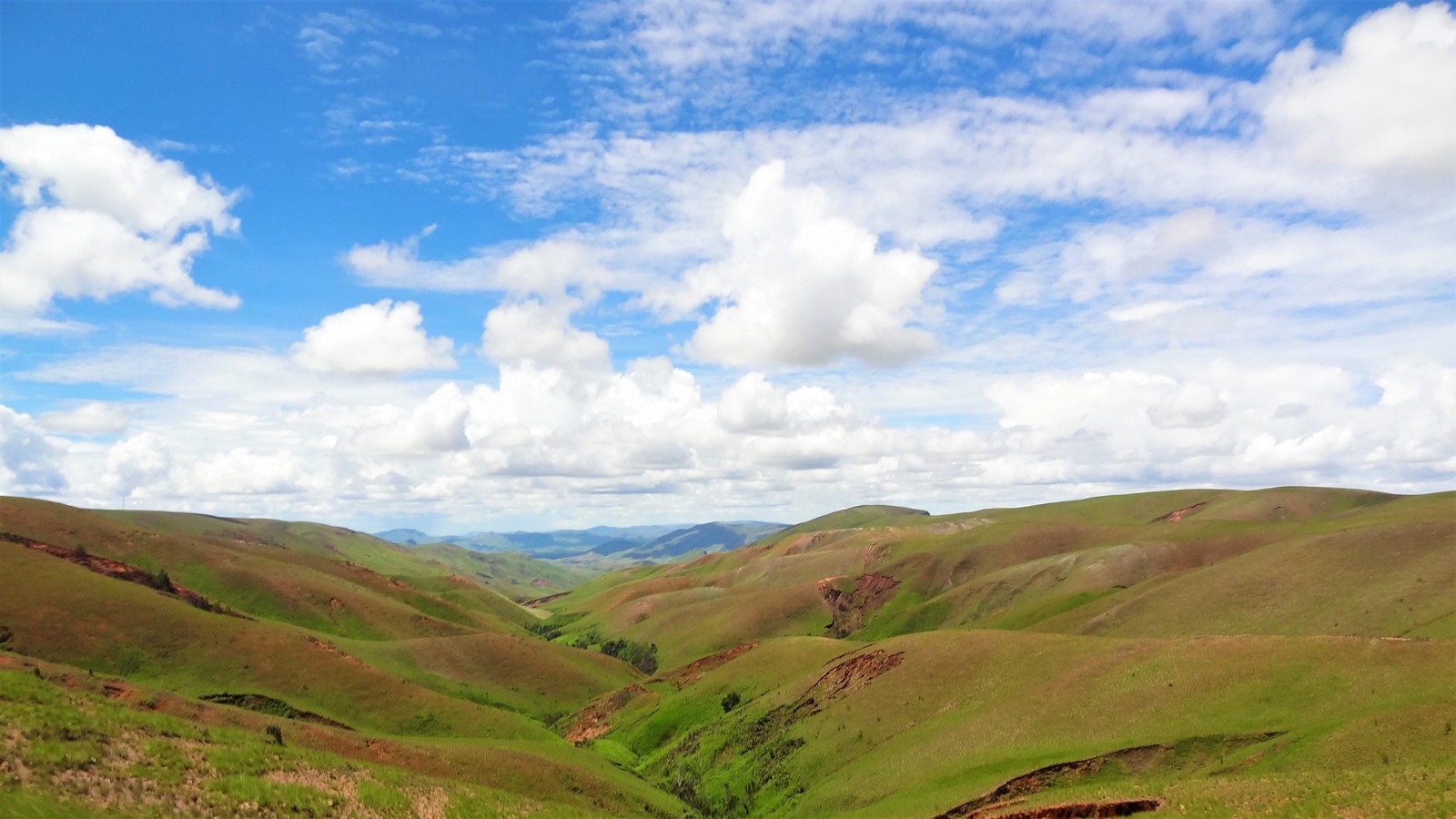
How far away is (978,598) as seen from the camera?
139m

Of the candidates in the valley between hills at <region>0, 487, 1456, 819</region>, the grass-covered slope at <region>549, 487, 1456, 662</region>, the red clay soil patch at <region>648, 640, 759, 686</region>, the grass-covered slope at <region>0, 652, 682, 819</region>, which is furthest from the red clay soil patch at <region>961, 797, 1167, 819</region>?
the red clay soil patch at <region>648, 640, 759, 686</region>

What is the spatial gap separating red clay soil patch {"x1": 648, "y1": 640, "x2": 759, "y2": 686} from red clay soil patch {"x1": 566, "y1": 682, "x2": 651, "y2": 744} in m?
4.56

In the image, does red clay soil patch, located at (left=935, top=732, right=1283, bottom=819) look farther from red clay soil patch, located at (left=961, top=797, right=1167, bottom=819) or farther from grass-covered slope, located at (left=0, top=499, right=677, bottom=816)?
grass-covered slope, located at (left=0, top=499, right=677, bottom=816)

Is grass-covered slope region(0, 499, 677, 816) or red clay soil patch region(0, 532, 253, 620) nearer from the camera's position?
grass-covered slope region(0, 499, 677, 816)

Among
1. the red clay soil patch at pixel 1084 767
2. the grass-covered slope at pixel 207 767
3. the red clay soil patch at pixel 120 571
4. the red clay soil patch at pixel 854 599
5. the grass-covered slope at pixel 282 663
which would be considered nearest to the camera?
the grass-covered slope at pixel 207 767

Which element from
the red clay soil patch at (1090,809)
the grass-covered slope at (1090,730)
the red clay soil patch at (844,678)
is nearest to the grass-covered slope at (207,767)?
the grass-covered slope at (1090,730)

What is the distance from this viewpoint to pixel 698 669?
352 ft

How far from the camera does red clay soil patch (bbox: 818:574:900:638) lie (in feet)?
523

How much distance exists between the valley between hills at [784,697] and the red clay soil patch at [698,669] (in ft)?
1.92

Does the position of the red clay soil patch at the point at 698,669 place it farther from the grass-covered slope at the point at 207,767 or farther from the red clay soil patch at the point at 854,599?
the red clay soil patch at the point at 854,599

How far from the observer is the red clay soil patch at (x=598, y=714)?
9319 centimetres

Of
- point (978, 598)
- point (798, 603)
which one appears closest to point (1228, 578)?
point (978, 598)

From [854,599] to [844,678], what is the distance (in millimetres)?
95406

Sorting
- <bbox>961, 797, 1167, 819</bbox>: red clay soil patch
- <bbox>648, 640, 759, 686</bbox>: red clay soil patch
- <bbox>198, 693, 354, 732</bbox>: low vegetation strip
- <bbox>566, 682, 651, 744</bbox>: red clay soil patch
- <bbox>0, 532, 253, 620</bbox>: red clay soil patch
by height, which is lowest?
<bbox>566, 682, 651, 744</bbox>: red clay soil patch
